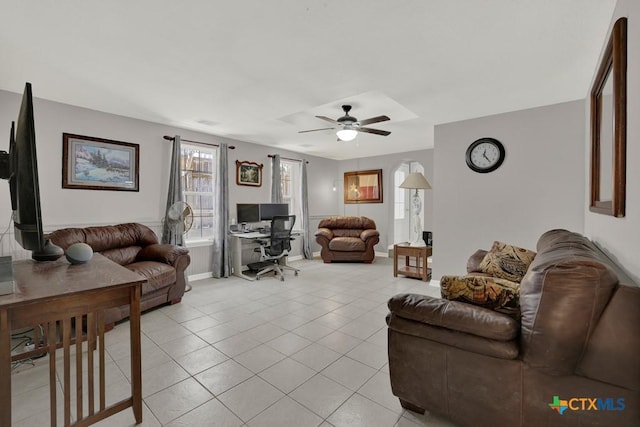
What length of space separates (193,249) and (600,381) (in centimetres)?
475

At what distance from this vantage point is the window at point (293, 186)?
6.49 metres

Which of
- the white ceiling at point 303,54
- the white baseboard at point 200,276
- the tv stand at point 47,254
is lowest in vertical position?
the white baseboard at point 200,276

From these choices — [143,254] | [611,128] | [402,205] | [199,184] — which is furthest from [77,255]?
[402,205]

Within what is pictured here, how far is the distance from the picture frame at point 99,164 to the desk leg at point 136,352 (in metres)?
2.91

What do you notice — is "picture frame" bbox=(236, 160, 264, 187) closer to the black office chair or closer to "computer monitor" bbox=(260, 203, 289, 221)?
"computer monitor" bbox=(260, 203, 289, 221)

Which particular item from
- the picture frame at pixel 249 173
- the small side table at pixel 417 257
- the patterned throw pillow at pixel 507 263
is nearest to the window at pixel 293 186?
the picture frame at pixel 249 173

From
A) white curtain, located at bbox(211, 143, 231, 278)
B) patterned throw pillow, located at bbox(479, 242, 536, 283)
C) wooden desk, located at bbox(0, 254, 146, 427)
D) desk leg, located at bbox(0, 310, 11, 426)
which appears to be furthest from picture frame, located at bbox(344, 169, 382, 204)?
desk leg, located at bbox(0, 310, 11, 426)

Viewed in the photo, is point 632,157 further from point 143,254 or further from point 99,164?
point 99,164

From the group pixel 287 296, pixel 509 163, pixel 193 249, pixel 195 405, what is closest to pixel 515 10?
pixel 509 163

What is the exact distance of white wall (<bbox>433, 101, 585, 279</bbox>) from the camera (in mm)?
3287

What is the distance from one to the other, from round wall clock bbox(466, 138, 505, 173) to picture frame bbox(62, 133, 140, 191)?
4619 millimetres

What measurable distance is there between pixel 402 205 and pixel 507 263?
15.2ft

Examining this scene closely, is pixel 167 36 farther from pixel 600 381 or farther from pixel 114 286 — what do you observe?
pixel 600 381

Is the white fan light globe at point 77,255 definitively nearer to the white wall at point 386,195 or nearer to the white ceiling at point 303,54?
the white ceiling at point 303,54
